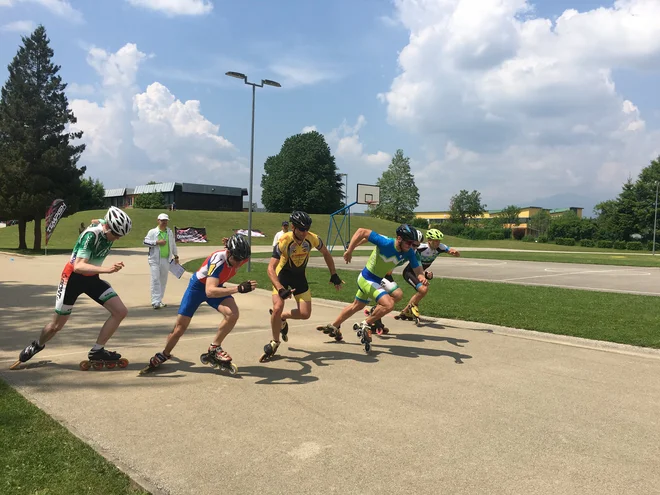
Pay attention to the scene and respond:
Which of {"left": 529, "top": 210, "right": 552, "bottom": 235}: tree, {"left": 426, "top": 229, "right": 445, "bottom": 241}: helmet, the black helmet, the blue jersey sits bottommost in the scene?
the blue jersey

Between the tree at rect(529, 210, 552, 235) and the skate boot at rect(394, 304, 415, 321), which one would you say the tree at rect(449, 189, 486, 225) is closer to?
the tree at rect(529, 210, 552, 235)

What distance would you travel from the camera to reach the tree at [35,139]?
31594 mm

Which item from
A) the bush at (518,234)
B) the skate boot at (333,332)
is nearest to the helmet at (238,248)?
the skate boot at (333,332)

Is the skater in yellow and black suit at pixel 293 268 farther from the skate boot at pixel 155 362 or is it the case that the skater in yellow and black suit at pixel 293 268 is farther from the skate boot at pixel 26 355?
the skate boot at pixel 26 355

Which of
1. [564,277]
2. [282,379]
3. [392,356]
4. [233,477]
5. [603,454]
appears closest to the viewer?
[233,477]

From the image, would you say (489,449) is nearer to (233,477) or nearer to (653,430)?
(653,430)

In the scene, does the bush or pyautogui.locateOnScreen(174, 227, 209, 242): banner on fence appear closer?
pyautogui.locateOnScreen(174, 227, 209, 242): banner on fence

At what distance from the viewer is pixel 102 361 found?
19.4 feet

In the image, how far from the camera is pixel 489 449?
3852 mm

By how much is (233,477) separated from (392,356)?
391cm

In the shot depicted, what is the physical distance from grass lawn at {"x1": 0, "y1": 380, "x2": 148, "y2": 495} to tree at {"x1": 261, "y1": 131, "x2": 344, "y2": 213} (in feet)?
267

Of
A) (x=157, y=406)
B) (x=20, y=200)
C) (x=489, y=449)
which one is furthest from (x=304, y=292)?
(x=20, y=200)

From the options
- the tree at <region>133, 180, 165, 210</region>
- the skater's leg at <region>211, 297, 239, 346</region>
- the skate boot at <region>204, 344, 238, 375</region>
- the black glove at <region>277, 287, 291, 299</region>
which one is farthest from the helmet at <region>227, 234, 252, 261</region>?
the tree at <region>133, 180, 165, 210</region>

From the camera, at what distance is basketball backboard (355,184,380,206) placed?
4734cm
